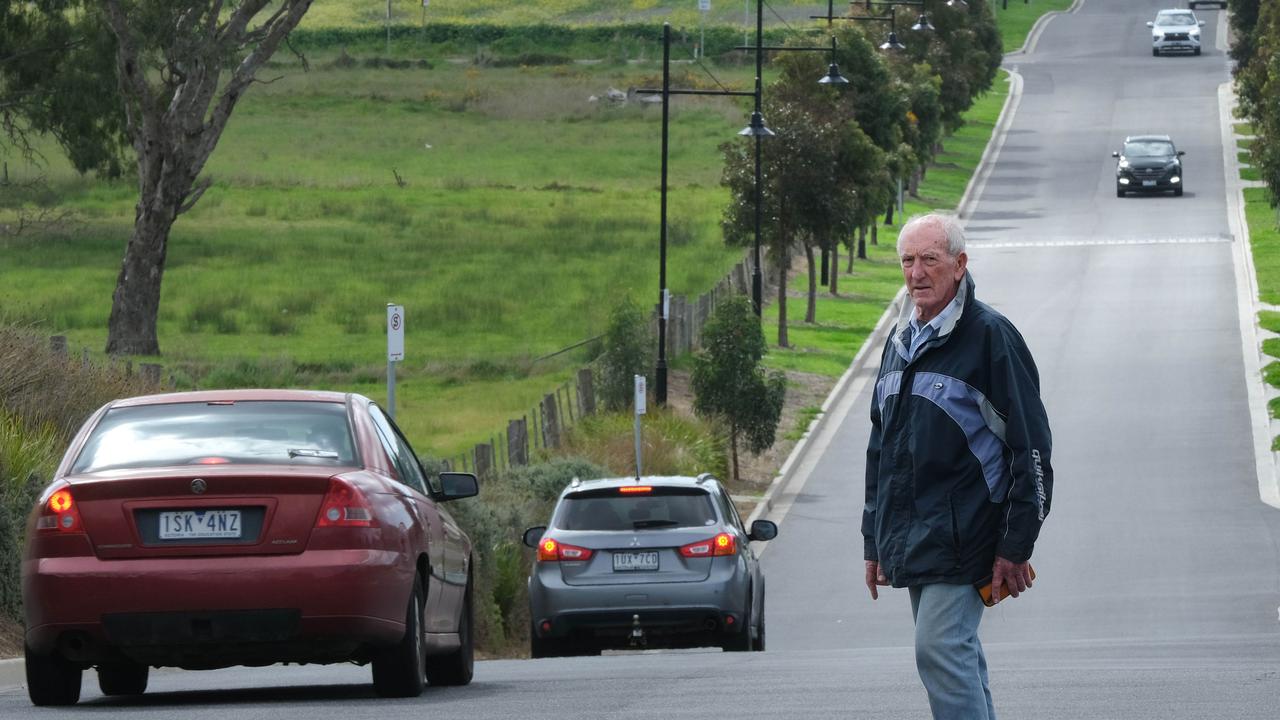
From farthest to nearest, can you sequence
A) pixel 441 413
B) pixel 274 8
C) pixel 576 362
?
pixel 274 8
pixel 576 362
pixel 441 413

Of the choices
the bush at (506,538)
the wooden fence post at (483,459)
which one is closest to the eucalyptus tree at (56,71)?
the bush at (506,538)

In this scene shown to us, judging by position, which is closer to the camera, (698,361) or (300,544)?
(300,544)

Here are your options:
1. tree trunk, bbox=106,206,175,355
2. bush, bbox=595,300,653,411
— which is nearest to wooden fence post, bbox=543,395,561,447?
bush, bbox=595,300,653,411

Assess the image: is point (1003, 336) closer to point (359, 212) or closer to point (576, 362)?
point (576, 362)

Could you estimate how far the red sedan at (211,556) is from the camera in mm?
9266

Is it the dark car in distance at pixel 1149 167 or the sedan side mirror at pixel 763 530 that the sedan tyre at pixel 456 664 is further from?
the dark car in distance at pixel 1149 167

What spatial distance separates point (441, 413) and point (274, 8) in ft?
211

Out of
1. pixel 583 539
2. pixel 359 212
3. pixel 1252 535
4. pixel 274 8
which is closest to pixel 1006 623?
pixel 1252 535

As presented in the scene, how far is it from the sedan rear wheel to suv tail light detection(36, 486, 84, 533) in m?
2.47

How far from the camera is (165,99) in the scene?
4212 cm

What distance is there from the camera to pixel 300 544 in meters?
9.40

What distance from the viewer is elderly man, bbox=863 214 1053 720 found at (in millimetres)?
6348

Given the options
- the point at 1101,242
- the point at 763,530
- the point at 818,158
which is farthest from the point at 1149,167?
the point at 763,530

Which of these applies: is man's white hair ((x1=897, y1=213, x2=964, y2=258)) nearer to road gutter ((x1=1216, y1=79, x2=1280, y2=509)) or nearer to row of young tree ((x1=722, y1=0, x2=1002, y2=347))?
road gutter ((x1=1216, y1=79, x2=1280, y2=509))
